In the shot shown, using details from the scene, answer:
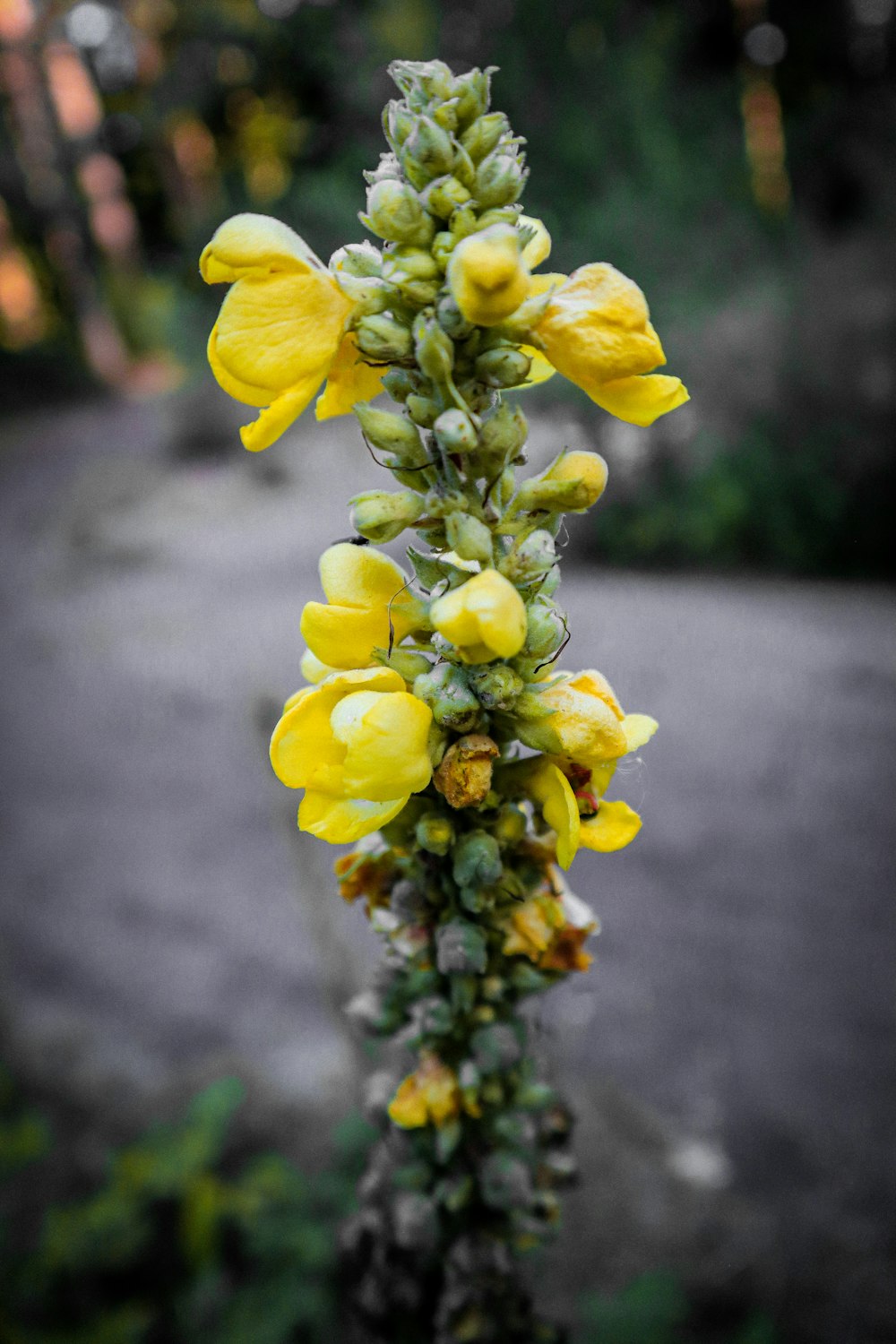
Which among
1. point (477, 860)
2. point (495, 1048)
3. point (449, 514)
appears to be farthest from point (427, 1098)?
point (449, 514)

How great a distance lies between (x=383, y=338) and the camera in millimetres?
937

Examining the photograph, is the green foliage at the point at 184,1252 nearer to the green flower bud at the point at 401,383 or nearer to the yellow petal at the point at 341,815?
the yellow petal at the point at 341,815

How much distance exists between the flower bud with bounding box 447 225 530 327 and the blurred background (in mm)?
927

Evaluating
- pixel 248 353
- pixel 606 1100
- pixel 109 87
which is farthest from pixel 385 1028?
pixel 109 87

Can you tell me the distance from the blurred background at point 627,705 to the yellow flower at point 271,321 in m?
0.93

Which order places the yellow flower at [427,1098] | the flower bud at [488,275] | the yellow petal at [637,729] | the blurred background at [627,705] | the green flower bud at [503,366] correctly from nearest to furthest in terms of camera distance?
the flower bud at [488,275] → the green flower bud at [503,366] → the yellow petal at [637,729] → the yellow flower at [427,1098] → the blurred background at [627,705]

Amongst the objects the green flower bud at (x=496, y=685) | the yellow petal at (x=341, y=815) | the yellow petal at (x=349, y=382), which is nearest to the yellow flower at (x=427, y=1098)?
the yellow petal at (x=341, y=815)

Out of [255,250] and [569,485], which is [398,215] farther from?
[569,485]

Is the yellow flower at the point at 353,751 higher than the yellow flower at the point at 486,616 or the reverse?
the reverse

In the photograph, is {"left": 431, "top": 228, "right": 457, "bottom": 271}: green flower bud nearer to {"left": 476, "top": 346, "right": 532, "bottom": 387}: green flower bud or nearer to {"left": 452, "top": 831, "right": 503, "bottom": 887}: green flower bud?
{"left": 476, "top": 346, "right": 532, "bottom": 387}: green flower bud

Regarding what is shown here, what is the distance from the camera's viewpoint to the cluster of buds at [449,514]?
0.92 meters

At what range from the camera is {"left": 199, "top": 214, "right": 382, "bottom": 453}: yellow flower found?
3.05 feet

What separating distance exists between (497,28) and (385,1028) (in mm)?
9677

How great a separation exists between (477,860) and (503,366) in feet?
1.83
